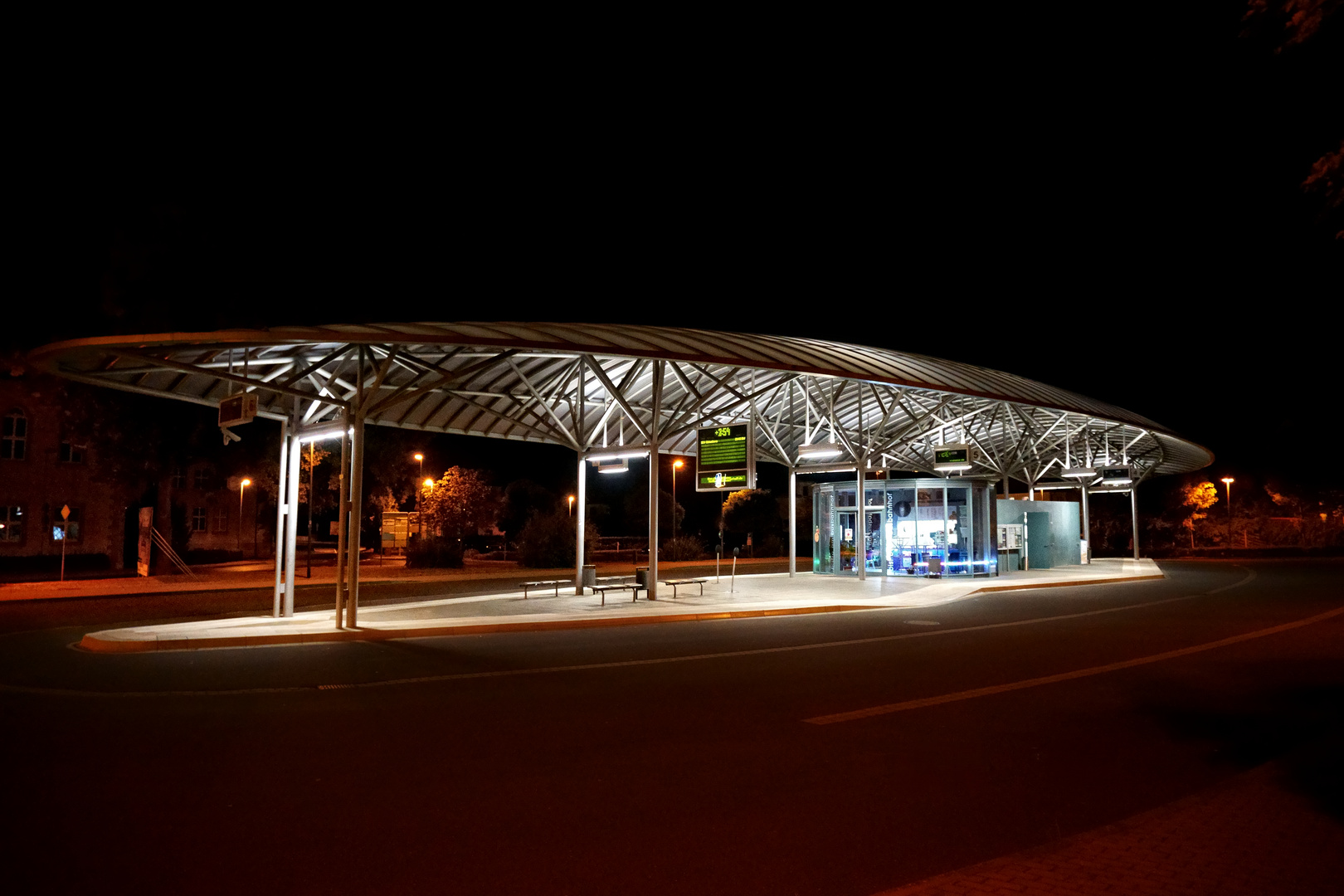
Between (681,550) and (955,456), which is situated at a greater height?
(955,456)

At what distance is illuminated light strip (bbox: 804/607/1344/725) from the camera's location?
27.3 feet

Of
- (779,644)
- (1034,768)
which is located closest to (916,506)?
(779,644)

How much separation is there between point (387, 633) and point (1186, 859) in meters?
12.2

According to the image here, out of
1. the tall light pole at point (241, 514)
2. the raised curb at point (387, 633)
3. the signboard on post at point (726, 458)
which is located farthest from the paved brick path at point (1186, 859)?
the tall light pole at point (241, 514)

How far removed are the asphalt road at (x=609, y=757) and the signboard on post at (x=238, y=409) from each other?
173 inches

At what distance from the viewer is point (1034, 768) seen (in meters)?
6.55

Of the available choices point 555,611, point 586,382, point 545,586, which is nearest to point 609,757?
point 555,611

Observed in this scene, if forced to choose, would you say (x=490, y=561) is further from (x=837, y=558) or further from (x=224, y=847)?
(x=224, y=847)

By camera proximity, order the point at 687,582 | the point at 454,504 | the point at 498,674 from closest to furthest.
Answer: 1. the point at 498,674
2. the point at 687,582
3. the point at 454,504

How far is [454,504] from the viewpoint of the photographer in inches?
1635

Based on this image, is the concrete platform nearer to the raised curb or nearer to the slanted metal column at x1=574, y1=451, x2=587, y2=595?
the raised curb

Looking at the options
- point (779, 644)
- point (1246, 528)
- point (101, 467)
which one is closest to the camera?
point (779, 644)

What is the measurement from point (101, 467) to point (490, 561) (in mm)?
17011

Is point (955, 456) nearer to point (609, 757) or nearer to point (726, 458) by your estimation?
point (726, 458)
